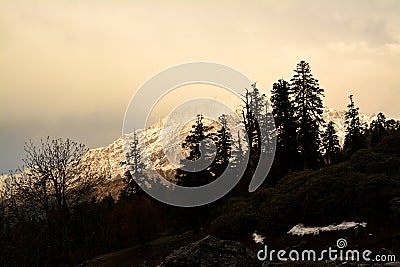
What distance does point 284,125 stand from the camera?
40594mm

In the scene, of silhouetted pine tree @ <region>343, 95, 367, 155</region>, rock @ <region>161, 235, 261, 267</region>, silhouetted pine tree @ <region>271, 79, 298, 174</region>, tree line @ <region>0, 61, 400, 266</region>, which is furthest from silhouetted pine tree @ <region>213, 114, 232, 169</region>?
rock @ <region>161, 235, 261, 267</region>

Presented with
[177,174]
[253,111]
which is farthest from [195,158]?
[253,111]

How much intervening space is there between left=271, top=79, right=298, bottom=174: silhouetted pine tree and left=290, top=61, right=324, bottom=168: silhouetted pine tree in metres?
0.63

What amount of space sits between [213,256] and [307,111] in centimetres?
3081

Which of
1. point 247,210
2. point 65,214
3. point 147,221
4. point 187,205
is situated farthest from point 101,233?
point 247,210

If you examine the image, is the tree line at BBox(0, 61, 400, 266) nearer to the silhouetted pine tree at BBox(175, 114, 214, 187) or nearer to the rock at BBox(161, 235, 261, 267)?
the silhouetted pine tree at BBox(175, 114, 214, 187)

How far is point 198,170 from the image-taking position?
121 feet

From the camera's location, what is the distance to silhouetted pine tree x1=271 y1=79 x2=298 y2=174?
38.8m

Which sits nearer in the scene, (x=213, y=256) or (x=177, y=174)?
(x=213, y=256)

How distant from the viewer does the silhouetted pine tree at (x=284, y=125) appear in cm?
3881

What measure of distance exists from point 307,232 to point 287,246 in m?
1.22

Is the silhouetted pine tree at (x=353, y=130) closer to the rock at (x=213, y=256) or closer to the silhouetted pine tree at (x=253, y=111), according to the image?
the silhouetted pine tree at (x=253, y=111)

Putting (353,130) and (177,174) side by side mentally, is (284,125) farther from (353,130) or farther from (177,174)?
(353,130)

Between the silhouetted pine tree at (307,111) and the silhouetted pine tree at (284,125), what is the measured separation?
2.06 ft
